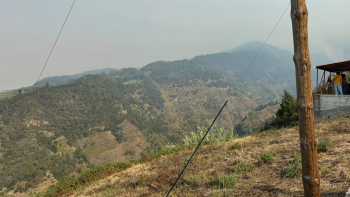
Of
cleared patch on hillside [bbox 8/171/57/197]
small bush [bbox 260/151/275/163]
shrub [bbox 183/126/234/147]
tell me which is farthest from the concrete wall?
cleared patch on hillside [bbox 8/171/57/197]

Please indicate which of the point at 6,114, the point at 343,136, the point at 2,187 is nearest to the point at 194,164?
the point at 343,136

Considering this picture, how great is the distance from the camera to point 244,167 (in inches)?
278

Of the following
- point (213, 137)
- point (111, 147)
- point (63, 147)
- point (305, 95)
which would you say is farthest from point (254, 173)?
point (63, 147)

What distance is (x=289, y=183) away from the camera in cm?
520

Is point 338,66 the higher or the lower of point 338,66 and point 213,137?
the higher

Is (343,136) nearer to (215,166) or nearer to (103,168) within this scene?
(215,166)

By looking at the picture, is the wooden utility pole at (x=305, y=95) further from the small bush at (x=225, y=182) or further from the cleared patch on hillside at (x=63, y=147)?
the cleared patch on hillside at (x=63, y=147)

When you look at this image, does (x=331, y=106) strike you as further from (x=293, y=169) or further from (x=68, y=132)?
(x=68, y=132)

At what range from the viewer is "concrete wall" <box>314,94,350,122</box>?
11.5 meters

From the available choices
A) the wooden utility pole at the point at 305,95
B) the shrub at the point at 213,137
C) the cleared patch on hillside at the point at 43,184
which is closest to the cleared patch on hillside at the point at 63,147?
the cleared patch on hillside at the point at 43,184

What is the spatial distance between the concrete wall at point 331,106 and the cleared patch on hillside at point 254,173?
9.06ft

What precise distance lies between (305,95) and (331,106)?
11.9 m

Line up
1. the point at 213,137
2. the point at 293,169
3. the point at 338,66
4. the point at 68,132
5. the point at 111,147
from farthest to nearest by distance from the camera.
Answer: the point at 68,132
the point at 111,147
the point at 213,137
the point at 338,66
the point at 293,169

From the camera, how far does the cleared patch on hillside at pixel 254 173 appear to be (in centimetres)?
505
